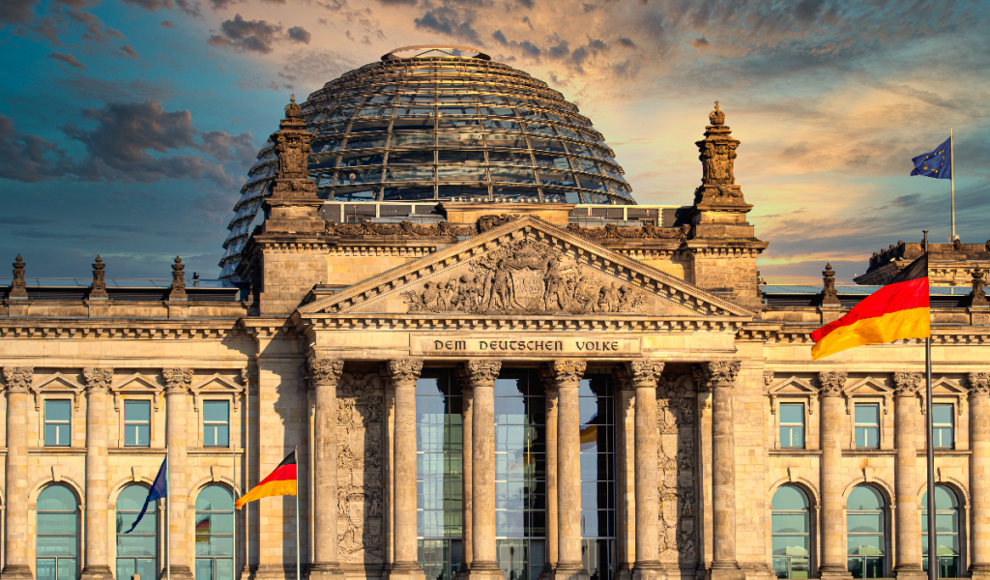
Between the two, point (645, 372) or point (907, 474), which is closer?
point (645, 372)

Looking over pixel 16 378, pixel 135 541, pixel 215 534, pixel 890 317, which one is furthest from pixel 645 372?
pixel 16 378

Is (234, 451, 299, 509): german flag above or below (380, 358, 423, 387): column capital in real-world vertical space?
below

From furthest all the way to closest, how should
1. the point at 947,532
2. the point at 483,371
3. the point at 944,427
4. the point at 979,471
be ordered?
the point at 944,427 → the point at 947,532 → the point at 979,471 → the point at 483,371

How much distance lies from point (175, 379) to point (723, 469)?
24.3 meters

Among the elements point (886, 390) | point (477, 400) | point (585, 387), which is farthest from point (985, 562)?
point (477, 400)

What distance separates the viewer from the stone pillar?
63250 millimetres

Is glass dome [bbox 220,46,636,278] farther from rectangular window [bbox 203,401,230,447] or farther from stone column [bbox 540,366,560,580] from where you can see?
rectangular window [bbox 203,401,230,447]

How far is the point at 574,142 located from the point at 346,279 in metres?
20.3

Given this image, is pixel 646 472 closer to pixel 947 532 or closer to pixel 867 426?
pixel 867 426

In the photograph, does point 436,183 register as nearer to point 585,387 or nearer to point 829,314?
point 585,387

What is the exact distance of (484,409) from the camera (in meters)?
61.3

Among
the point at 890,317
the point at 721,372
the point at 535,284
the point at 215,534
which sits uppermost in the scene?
the point at 535,284

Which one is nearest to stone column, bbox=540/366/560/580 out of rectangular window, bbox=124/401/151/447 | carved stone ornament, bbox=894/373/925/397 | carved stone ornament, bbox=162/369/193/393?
carved stone ornament, bbox=162/369/193/393

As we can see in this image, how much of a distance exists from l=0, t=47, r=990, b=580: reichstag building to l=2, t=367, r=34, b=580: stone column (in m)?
0.10
